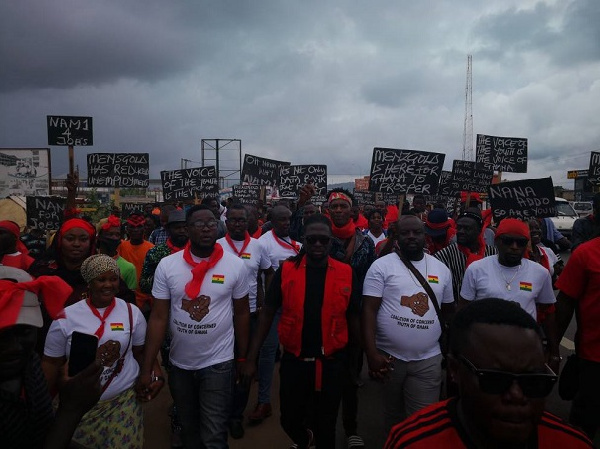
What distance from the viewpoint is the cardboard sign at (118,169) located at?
9.41 meters

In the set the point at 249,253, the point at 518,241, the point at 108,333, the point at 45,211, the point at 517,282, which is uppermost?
the point at 45,211

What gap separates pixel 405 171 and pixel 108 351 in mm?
5401

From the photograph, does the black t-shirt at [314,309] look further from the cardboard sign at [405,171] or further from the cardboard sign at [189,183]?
the cardboard sign at [189,183]

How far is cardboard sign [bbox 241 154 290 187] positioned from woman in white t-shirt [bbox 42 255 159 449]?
9009 millimetres

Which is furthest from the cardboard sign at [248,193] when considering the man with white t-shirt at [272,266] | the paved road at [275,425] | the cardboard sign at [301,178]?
the paved road at [275,425]

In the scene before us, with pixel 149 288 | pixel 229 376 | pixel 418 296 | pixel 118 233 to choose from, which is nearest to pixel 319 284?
pixel 418 296

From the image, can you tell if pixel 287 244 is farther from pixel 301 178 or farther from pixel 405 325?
pixel 301 178

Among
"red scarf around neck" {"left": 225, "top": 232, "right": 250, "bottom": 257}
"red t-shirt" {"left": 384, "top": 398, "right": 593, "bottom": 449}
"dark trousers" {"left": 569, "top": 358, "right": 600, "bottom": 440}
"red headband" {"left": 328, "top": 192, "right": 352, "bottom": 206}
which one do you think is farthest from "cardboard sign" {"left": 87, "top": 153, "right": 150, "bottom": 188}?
"red t-shirt" {"left": 384, "top": 398, "right": 593, "bottom": 449}

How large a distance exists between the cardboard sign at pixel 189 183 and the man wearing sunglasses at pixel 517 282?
788cm

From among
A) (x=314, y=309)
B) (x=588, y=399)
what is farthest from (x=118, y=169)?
(x=588, y=399)

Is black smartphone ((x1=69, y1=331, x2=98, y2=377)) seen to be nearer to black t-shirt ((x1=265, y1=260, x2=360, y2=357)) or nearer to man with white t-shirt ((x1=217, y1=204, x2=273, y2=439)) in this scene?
black t-shirt ((x1=265, y1=260, x2=360, y2=357))

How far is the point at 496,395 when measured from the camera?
48.4 inches

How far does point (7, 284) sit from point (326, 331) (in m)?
2.08

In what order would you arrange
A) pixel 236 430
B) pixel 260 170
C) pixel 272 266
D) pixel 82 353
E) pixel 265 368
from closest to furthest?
pixel 82 353
pixel 236 430
pixel 265 368
pixel 272 266
pixel 260 170
